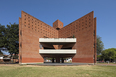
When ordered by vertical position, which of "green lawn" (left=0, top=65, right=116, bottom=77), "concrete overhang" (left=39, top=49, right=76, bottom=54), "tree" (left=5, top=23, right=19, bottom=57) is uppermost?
"tree" (left=5, top=23, right=19, bottom=57)

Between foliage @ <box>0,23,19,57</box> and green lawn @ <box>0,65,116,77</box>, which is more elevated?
foliage @ <box>0,23,19,57</box>

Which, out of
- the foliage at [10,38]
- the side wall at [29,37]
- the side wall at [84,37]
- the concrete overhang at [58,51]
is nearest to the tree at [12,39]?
the foliage at [10,38]

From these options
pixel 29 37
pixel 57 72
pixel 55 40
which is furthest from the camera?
pixel 55 40

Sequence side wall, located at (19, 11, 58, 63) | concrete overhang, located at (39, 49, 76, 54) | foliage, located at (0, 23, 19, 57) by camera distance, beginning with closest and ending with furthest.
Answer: side wall, located at (19, 11, 58, 63) < foliage, located at (0, 23, 19, 57) < concrete overhang, located at (39, 49, 76, 54)

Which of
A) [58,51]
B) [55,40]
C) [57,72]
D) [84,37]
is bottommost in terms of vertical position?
[57,72]

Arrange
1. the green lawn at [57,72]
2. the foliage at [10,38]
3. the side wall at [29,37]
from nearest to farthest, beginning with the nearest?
the green lawn at [57,72] → the side wall at [29,37] → the foliage at [10,38]

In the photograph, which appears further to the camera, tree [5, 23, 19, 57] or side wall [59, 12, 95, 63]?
tree [5, 23, 19, 57]

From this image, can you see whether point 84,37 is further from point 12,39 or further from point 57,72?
point 12,39

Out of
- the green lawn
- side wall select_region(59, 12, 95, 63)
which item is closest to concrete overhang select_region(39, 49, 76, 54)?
side wall select_region(59, 12, 95, 63)

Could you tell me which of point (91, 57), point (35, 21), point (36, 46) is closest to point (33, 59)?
point (36, 46)

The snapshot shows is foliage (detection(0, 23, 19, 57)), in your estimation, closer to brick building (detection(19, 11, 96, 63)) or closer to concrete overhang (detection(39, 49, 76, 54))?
brick building (detection(19, 11, 96, 63))

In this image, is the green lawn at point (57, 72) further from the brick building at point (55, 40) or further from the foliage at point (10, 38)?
the foliage at point (10, 38)

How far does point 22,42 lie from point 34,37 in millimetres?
4851

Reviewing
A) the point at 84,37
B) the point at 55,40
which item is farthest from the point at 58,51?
the point at 84,37
